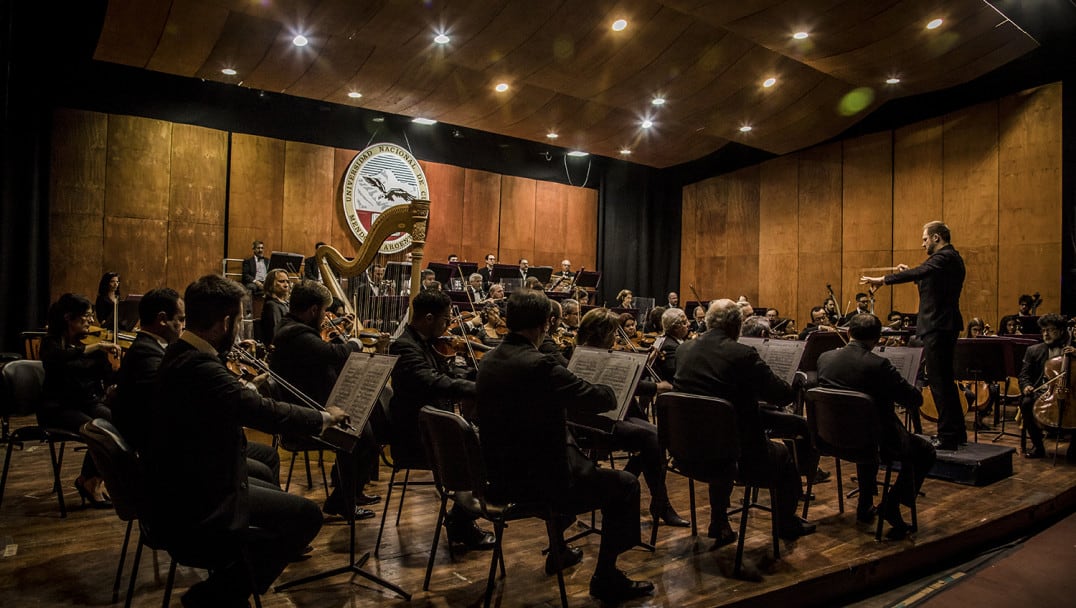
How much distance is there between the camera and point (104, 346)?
3.76 m

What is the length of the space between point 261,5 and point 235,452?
6.28 meters

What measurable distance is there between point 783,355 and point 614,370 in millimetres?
1358

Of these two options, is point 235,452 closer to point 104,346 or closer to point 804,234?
point 104,346

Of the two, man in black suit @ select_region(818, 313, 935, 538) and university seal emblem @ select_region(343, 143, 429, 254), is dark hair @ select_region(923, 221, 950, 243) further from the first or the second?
university seal emblem @ select_region(343, 143, 429, 254)

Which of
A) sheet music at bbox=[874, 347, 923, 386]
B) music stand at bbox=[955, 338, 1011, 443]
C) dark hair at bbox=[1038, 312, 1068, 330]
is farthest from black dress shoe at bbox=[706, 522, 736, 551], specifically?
dark hair at bbox=[1038, 312, 1068, 330]

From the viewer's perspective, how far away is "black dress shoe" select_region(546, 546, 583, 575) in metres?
2.82

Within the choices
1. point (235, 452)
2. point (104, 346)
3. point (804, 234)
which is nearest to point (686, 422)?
point (235, 452)

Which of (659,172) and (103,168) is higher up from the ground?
(659,172)

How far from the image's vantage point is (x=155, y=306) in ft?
9.24

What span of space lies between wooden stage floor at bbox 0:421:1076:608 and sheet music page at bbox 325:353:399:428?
2.51ft

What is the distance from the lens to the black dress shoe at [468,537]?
10.2 ft

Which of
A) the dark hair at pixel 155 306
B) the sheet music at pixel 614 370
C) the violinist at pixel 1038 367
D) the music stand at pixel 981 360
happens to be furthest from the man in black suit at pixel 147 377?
the violinist at pixel 1038 367

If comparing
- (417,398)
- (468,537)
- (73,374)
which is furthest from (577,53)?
(468,537)

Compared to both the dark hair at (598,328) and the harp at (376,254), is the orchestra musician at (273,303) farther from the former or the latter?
the dark hair at (598,328)
